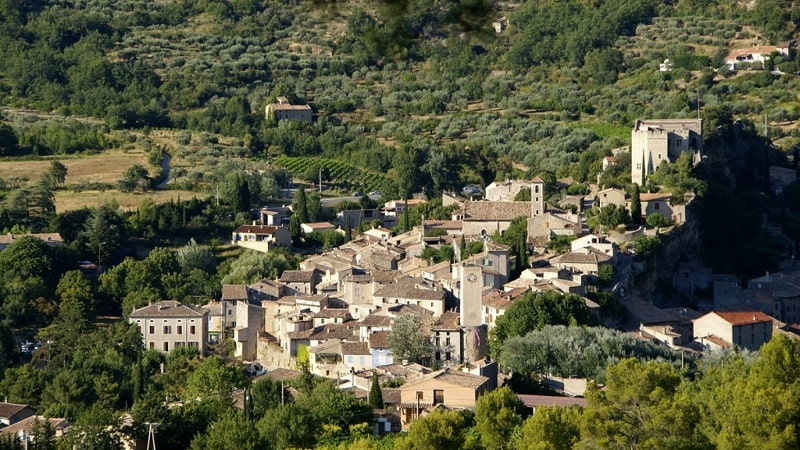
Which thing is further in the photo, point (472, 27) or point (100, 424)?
point (100, 424)

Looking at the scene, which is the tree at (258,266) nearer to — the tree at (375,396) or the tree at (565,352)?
the tree at (565,352)

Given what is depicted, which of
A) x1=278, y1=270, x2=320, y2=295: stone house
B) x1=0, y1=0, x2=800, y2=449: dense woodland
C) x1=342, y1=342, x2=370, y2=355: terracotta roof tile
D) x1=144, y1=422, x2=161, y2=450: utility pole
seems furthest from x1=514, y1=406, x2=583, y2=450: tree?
x1=278, y1=270, x2=320, y2=295: stone house

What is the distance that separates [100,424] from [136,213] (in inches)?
921

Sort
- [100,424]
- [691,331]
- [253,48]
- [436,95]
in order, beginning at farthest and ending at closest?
[253,48]
[436,95]
[691,331]
[100,424]

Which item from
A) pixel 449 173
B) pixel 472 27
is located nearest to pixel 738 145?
pixel 449 173

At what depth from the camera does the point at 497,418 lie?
32.5 m

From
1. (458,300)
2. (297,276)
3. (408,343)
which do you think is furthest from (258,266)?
(408,343)

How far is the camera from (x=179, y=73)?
8031 centimetres

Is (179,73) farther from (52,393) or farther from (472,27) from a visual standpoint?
(472,27)

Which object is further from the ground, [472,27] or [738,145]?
[472,27]

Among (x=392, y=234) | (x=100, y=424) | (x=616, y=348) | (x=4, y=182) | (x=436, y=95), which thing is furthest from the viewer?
(x=436, y=95)

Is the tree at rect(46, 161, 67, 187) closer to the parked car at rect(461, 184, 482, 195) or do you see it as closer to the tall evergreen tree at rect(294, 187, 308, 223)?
the tall evergreen tree at rect(294, 187, 308, 223)

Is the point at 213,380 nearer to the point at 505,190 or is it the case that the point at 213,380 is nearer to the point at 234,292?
the point at 234,292

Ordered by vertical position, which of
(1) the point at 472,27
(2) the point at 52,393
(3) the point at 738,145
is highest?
(1) the point at 472,27
